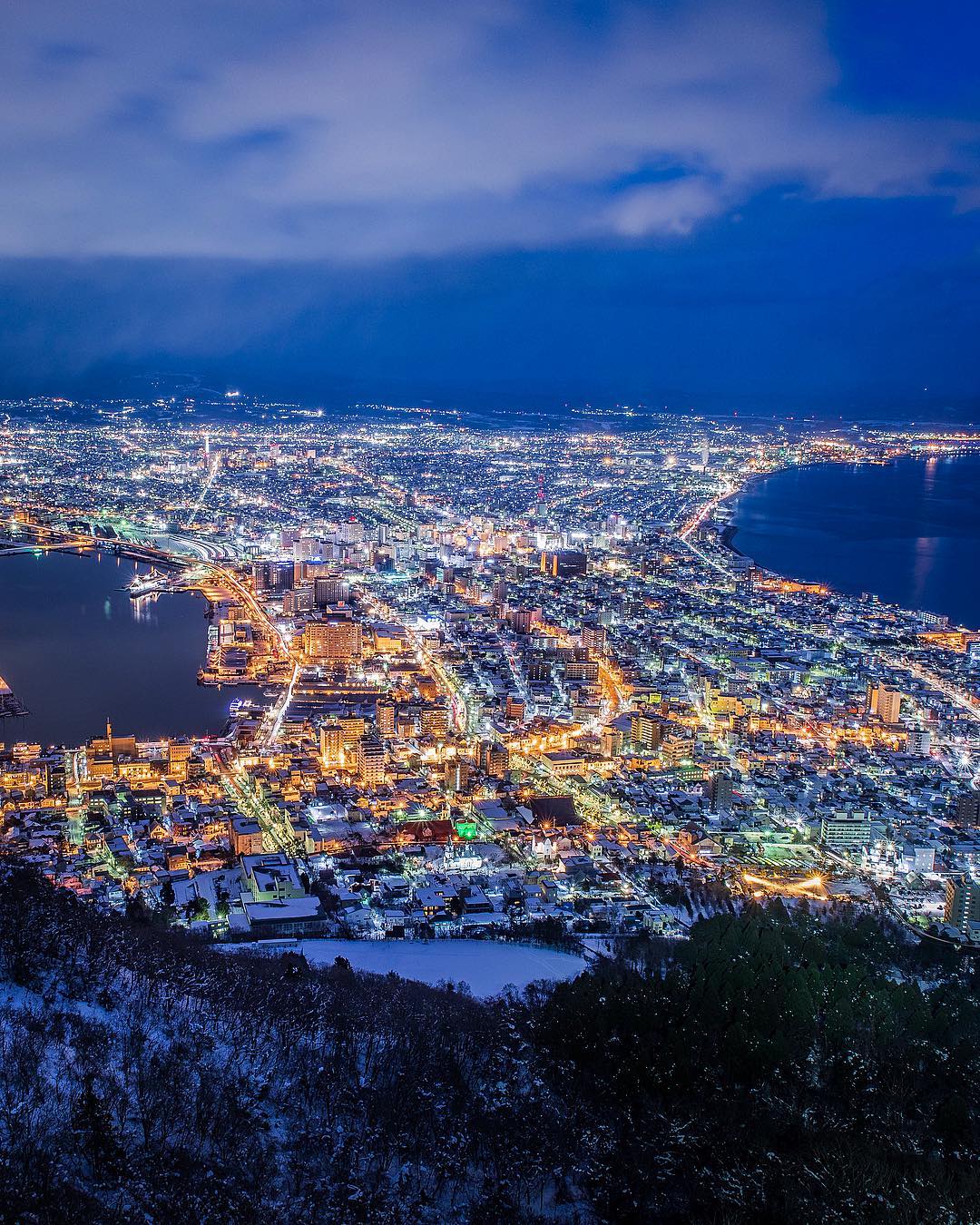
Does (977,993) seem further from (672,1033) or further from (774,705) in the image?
(774,705)

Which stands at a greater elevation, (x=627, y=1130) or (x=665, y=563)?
(x=665, y=563)

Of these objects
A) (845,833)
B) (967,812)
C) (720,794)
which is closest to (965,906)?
(845,833)

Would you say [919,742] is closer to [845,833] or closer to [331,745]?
[845,833]

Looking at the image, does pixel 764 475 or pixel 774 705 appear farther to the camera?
pixel 764 475

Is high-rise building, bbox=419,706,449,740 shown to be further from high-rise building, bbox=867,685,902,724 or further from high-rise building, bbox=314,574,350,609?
high-rise building, bbox=314,574,350,609

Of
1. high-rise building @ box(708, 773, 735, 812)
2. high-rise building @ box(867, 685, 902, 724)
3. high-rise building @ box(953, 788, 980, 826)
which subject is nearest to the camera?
high-rise building @ box(953, 788, 980, 826)

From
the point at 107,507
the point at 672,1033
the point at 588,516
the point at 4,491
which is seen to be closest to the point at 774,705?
the point at 672,1033

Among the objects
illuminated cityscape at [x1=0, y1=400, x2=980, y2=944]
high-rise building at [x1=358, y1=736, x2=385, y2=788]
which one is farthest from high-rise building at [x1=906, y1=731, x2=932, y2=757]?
high-rise building at [x1=358, y1=736, x2=385, y2=788]
